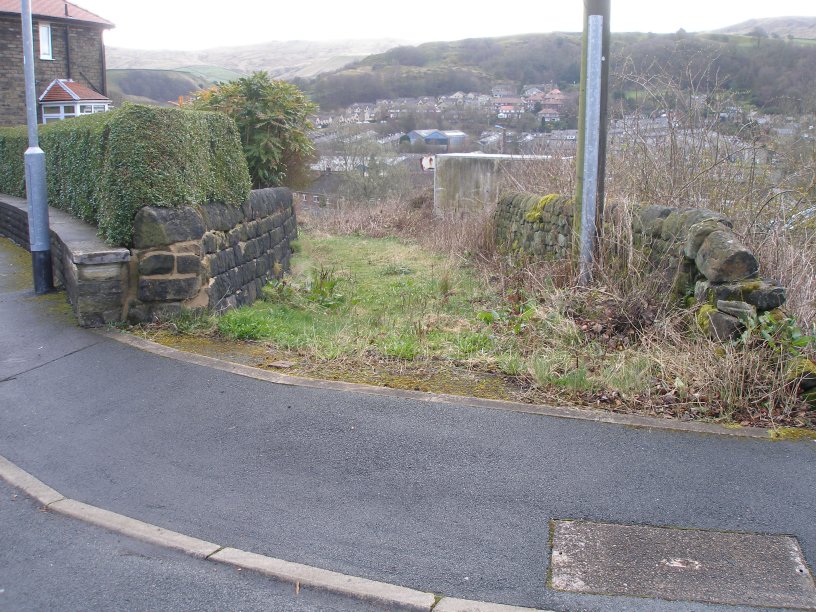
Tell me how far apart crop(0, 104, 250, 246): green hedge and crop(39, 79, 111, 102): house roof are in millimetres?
29073

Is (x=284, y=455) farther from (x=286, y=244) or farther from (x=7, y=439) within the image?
(x=286, y=244)

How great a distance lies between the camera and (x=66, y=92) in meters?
37.2

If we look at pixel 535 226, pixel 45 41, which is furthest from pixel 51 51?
pixel 535 226

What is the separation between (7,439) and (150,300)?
274cm

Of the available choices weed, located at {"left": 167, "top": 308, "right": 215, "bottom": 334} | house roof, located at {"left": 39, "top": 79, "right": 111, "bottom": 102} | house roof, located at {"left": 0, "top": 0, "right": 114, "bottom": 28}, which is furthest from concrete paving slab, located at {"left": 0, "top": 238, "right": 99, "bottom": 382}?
house roof, located at {"left": 0, "top": 0, "right": 114, "bottom": 28}

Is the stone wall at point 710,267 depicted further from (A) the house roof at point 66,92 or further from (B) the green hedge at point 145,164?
(A) the house roof at point 66,92

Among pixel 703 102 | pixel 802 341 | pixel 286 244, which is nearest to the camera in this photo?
pixel 802 341

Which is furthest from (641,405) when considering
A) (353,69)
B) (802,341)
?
(353,69)

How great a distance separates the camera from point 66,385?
20.1 feet

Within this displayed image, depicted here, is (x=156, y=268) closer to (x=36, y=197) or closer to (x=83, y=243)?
(x=83, y=243)

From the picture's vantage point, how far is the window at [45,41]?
3759cm

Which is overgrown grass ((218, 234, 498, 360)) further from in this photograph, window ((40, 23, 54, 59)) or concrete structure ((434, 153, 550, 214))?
window ((40, 23, 54, 59))

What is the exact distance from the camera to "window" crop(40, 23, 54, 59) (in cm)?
3759

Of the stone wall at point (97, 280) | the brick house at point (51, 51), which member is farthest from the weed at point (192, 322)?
the brick house at point (51, 51)
